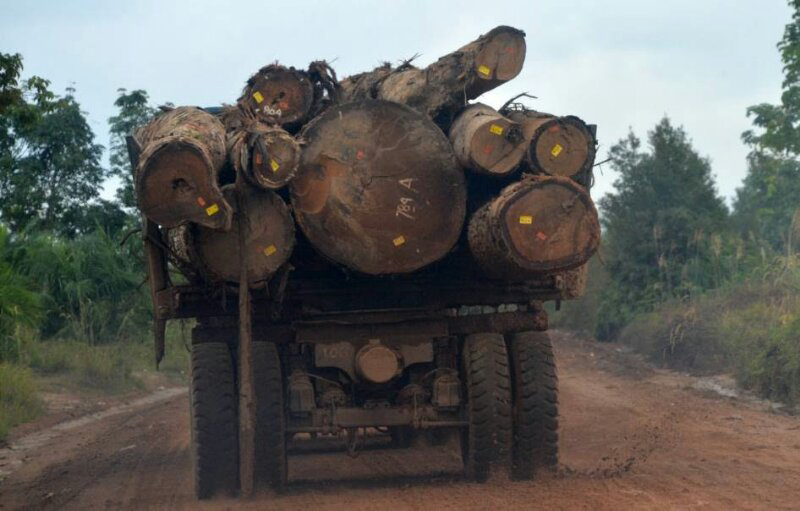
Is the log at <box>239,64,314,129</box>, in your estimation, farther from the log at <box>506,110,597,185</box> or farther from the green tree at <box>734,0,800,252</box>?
the green tree at <box>734,0,800,252</box>

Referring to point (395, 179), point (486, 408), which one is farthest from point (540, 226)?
point (486, 408)

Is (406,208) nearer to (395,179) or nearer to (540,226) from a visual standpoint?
(395,179)

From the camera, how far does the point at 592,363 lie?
72.5 ft

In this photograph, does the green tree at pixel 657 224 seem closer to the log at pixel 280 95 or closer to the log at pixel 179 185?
the log at pixel 280 95

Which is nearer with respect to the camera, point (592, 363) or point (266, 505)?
point (266, 505)

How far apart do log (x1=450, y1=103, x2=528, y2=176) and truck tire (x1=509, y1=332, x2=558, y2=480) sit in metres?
1.68

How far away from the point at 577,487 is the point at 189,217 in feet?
10.9

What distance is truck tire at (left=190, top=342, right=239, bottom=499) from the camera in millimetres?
8289

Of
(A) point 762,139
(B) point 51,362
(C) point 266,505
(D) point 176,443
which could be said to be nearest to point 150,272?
(C) point 266,505

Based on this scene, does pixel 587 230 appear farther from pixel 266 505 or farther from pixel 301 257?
pixel 266 505

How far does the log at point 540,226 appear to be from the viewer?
7.55m

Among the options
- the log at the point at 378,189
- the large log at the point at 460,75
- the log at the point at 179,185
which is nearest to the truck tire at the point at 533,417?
the log at the point at 378,189

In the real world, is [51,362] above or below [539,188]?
below

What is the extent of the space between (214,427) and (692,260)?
19.4 m
